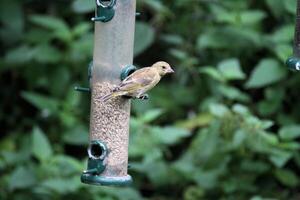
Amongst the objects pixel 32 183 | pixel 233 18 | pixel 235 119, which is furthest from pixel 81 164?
pixel 233 18

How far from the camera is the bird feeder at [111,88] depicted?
566cm

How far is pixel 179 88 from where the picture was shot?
8195 millimetres

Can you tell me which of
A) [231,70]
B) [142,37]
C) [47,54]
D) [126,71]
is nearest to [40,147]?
[47,54]

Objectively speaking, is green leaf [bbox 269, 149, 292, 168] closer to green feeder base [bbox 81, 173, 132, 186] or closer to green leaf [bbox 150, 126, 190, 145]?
green leaf [bbox 150, 126, 190, 145]

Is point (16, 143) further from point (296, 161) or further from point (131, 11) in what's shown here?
point (131, 11)

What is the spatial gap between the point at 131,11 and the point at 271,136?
1.75 m

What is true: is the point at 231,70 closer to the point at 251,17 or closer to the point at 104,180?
the point at 251,17

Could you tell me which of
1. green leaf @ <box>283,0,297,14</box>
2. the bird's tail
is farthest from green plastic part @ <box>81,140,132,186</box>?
green leaf @ <box>283,0,297,14</box>

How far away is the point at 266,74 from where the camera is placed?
7.30 meters

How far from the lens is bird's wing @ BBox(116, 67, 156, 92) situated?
18.1ft

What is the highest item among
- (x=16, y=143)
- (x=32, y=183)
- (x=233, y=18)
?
(x=233, y=18)

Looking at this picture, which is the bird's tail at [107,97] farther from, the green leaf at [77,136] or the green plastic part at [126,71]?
the green leaf at [77,136]

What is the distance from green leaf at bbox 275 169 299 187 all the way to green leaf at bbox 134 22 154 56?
4.03 ft

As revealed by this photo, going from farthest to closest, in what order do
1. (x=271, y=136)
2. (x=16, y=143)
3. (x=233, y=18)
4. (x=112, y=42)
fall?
(x=16, y=143), (x=233, y=18), (x=271, y=136), (x=112, y=42)
